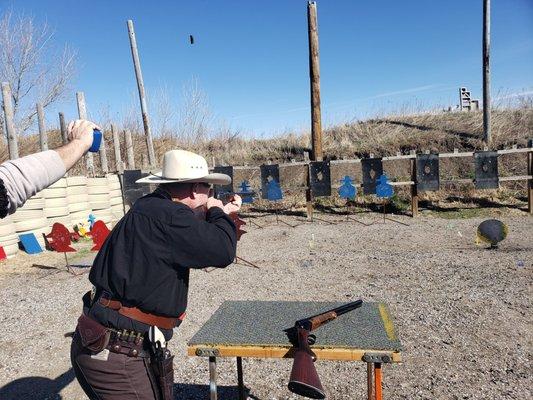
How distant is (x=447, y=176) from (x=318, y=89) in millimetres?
4778

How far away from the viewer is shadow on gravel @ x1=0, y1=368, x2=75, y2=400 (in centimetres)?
348

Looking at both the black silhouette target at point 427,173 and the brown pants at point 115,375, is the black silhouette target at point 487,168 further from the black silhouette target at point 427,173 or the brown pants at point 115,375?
the brown pants at point 115,375

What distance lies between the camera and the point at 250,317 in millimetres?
2785

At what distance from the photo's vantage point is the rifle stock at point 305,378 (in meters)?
1.90

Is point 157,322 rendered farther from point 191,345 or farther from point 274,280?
point 274,280

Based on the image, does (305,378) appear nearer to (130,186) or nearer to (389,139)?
(130,186)

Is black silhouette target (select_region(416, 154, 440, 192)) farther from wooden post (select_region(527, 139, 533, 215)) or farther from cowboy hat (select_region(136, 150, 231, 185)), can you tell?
cowboy hat (select_region(136, 150, 231, 185))

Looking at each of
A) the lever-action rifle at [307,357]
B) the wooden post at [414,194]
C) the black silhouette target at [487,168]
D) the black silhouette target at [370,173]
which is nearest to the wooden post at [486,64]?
the black silhouette target at [487,168]

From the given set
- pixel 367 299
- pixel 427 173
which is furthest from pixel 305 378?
pixel 427 173

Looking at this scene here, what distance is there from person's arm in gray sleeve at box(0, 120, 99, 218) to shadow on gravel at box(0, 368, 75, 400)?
2.89m

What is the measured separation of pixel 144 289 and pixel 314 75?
11.8 metres

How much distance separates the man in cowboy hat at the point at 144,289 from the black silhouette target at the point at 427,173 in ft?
32.2

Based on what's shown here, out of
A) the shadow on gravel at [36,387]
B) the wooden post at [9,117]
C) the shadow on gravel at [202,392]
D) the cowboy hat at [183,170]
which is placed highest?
the wooden post at [9,117]

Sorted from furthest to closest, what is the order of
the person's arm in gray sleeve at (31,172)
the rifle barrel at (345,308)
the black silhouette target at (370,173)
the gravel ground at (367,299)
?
the black silhouette target at (370,173) → the gravel ground at (367,299) → the rifle barrel at (345,308) → the person's arm in gray sleeve at (31,172)
